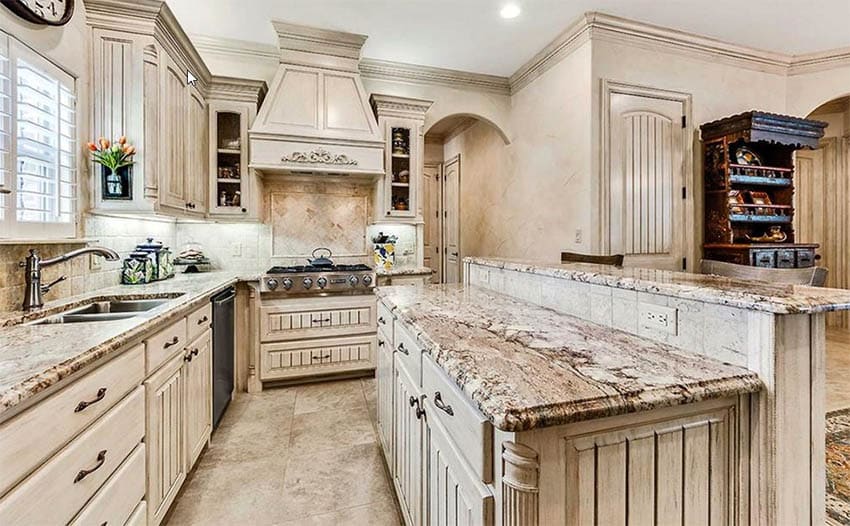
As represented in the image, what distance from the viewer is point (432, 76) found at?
411 cm

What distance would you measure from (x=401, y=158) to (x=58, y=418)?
322 centimetres

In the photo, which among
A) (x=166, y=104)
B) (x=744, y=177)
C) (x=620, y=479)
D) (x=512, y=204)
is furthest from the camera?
(x=512, y=204)

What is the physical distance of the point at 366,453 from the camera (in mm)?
2344

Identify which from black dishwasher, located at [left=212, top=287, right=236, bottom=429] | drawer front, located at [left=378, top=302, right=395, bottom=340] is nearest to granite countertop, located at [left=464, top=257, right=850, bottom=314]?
drawer front, located at [left=378, top=302, right=395, bottom=340]

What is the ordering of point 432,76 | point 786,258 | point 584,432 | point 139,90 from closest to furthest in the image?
point 584,432
point 139,90
point 786,258
point 432,76

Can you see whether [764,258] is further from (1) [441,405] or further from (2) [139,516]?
(2) [139,516]

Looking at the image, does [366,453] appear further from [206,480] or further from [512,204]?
[512,204]

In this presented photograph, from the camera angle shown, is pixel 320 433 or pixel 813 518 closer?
pixel 813 518

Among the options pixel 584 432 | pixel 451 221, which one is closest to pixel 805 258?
pixel 451 221

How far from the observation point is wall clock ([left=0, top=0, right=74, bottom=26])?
159cm

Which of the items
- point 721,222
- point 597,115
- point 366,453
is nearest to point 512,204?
point 597,115

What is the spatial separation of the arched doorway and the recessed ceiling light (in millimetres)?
1208

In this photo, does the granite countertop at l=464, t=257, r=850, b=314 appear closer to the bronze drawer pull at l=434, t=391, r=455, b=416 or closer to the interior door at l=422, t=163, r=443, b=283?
the bronze drawer pull at l=434, t=391, r=455, b=416

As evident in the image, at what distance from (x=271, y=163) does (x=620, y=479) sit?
3.25m
